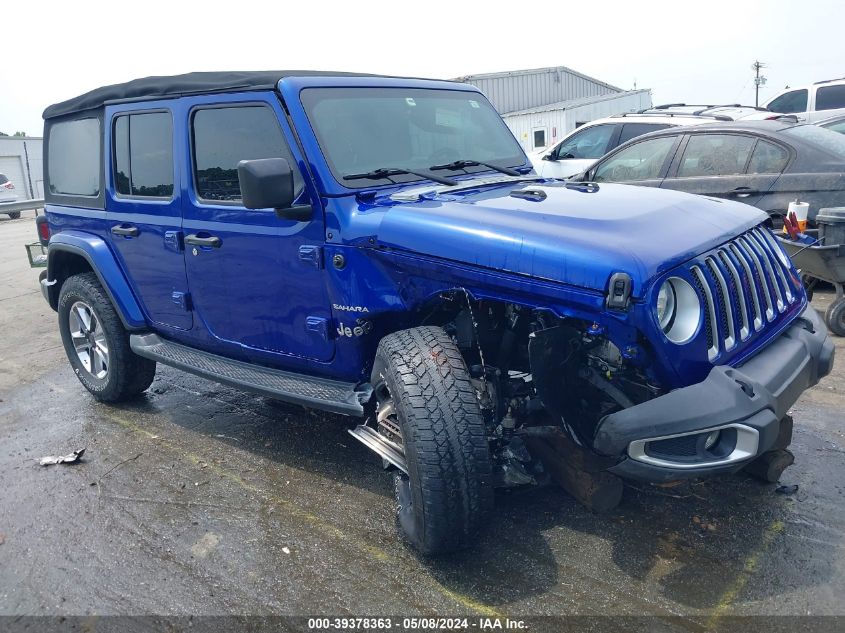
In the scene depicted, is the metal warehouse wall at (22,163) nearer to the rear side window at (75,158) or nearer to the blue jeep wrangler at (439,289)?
the rear side window at (75,158)

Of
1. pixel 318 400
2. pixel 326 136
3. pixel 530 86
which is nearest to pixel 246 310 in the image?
pixel 318 400

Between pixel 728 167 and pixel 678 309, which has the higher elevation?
pixel 728 167

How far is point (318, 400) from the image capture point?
357 centimetres

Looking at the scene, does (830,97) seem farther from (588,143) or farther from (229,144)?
(229,144)

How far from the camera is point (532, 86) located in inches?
976

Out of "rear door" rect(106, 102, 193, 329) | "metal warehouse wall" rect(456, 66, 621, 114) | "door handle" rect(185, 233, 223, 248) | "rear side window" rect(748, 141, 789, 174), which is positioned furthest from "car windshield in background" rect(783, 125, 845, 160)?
"metal warehouse wall" rect(456, 66, 621, 114)

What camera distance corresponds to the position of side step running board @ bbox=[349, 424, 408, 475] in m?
3.14

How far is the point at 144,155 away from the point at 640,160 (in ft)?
16.1

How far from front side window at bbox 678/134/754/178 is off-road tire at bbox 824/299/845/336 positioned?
5.10ft

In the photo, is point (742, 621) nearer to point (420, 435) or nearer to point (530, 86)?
point (420, 435)

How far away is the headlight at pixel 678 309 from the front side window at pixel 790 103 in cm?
1306

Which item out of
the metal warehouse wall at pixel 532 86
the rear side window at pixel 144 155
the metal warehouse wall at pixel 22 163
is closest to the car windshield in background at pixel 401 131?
the rear side window at pixel 144 155

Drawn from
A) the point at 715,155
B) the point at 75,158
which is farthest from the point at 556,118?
the point at 75,158

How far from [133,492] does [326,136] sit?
2.21 metres
